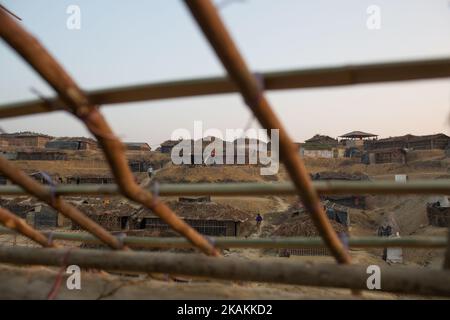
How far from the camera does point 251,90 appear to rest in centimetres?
166

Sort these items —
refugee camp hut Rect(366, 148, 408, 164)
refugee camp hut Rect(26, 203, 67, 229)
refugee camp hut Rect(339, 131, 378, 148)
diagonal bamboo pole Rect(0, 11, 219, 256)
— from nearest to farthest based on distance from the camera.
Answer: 1. diagonal bamboo pole Rect(0, 11, 219, 256)
2. refugee camp hut Rect(26, 203, 67, 229)
3. refugee camp hut Rect(366, 148, 408, 164)
4. refugee camp hut Rect(339, 131, 378, 148)

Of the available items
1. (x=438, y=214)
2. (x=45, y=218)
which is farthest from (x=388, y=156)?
(x=45, y=218)

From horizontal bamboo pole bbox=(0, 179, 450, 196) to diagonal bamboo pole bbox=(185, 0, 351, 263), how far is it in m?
0.24

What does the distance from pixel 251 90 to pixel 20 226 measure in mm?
2766

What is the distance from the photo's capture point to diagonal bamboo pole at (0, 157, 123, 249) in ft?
8.46

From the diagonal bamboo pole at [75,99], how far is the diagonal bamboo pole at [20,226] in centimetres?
149

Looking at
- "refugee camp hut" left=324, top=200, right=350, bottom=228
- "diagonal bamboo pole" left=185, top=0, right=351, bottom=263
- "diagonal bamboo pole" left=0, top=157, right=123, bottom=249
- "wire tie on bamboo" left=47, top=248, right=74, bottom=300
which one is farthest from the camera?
"refugee camp hut" left=324, top=200, right=350, bottom=228

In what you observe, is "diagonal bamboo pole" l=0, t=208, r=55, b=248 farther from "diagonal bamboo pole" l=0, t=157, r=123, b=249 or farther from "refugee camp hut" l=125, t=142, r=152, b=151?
"refugee camp hut" l=125, t=142, r=152, b=151

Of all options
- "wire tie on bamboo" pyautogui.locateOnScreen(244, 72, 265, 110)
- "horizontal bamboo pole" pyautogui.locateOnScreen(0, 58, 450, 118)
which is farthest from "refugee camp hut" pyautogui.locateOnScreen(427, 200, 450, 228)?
"wire tie on bamboo" pyautogui.locateOnScreen(244, 72, 265, 110)

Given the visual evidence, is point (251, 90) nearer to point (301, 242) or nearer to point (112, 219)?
point (301, 242)

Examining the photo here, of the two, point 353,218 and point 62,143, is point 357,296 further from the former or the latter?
point 62,143

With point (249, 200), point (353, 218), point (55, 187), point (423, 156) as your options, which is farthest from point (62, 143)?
point (55, 187)

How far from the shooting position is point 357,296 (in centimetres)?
305
